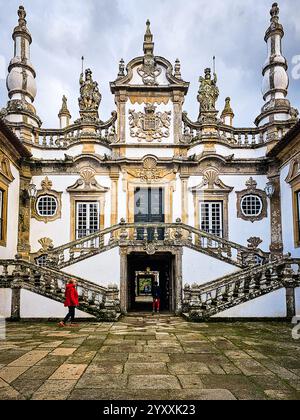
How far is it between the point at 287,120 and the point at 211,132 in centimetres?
341

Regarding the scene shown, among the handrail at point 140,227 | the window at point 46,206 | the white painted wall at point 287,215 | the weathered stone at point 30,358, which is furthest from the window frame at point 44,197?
the weathered stone at point 30,358

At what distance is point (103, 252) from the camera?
15328 millimetres

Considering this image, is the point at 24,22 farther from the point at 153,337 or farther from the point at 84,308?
the point at 153,337

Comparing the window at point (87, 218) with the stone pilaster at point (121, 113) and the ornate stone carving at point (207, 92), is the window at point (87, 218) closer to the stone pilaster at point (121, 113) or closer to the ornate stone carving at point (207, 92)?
the stone pilaster at point (121, 113)

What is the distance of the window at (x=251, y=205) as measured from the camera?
60.6ft

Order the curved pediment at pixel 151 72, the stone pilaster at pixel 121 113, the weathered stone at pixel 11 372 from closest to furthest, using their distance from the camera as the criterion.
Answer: the weathered stone at pixel 11 372 → the stone pilaster at pixel 121 113 → the curved pediment at pixel 151 72

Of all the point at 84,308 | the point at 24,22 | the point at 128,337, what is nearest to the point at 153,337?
the point at 128,337

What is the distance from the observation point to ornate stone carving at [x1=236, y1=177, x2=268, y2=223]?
60.3 feet

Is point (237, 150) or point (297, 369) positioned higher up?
point (237, 150)

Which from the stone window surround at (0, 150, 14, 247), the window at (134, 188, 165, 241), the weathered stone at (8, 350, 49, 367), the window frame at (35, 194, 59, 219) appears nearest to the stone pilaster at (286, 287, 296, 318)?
the window at (134, 188, 165, 241)

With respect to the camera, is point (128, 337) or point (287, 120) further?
point (287, 120)

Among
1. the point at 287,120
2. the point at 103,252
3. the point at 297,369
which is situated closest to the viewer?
the point at 297,369

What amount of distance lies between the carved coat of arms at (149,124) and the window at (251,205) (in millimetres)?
4637

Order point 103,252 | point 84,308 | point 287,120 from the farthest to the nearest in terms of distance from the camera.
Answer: point 287,120 < point 103,252 < point 84,308
